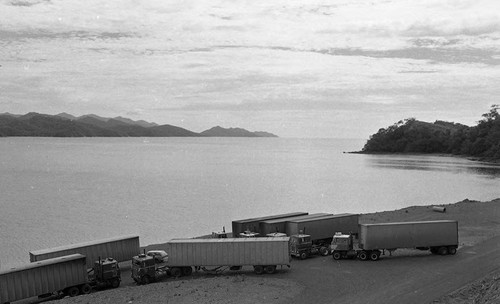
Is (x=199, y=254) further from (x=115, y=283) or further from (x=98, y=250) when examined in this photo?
(x=98, y=250)

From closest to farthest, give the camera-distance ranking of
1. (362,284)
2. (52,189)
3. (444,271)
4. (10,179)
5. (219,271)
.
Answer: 1. (362,284)
2. (444,271)
3. (219,271)
4. (52,189)
5. (10,179)

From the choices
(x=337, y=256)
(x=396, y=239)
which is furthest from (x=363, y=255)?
(x=396, y=239)

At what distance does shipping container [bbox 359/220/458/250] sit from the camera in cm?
3803

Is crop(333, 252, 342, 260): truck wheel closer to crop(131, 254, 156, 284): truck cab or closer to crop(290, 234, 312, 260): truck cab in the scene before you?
crop(290, 234, 312, 260): truck cab

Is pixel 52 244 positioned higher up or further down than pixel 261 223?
further down

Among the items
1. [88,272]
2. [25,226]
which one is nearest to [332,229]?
[88,272]

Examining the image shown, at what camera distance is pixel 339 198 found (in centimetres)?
9812

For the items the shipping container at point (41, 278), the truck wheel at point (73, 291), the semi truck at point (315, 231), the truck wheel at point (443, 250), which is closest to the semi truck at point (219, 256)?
the truck wheel at point (73, 291)

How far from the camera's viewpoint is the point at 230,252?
116 feet

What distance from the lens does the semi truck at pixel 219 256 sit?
34.6 metres

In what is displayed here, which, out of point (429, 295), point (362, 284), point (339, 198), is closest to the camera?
point (429, 295)

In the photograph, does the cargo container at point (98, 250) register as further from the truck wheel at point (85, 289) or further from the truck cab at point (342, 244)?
the truck cab at point (342, 244)

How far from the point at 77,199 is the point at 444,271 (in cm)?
7475

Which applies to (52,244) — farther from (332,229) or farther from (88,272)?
(332,229)
